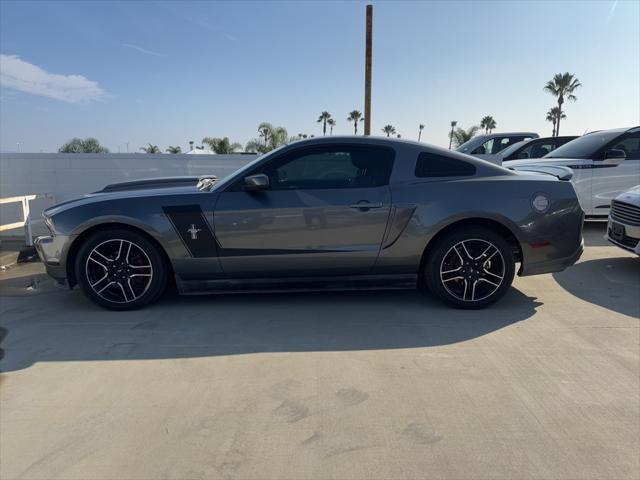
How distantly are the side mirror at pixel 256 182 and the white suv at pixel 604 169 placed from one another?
5.58 m

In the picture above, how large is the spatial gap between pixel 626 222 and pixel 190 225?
16.1 feet

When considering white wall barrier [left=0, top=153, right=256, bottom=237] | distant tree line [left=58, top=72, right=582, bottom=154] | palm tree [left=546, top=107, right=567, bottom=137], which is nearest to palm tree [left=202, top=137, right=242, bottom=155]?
distant tree line [left=58, top=72, right=582, bottom=154]

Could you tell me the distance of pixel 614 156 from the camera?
732cm

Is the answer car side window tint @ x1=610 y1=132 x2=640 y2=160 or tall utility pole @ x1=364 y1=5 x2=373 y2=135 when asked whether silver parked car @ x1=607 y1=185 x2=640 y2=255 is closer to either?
car side window tint @ x1=610 y1=132 x2=640 y2=160

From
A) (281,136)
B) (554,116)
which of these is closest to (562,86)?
(554,116)

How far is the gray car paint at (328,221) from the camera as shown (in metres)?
3.98

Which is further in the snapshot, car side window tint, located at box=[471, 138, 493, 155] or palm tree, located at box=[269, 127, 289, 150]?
palm tree, located at box=[269, 127, 289, 150]

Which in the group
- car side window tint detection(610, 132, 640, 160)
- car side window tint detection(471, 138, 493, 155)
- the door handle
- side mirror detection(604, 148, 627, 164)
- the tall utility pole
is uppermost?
the tall utility pole

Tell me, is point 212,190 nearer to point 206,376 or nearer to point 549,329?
point 206,376

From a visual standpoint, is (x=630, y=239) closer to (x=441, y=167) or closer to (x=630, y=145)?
(x=441, y=167)

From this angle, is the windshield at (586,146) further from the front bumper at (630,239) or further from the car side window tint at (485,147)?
the car side window tint at (485,147)

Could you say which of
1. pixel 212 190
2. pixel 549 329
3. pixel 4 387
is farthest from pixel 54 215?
pixel 549 329

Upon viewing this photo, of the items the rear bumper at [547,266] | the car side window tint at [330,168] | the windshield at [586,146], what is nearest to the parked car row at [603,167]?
the windshield at [586,146]

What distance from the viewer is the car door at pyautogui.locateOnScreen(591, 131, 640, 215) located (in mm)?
7609
